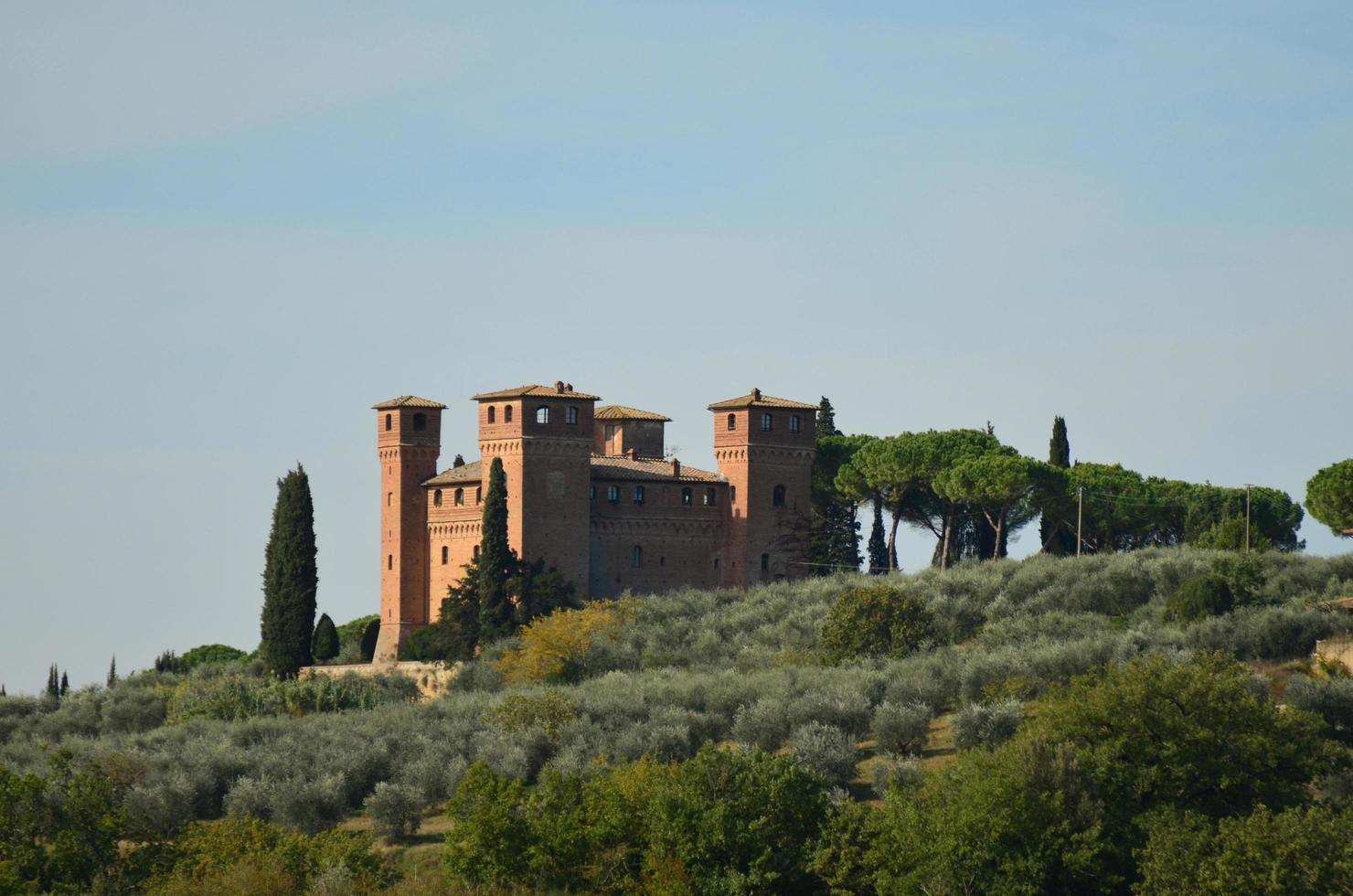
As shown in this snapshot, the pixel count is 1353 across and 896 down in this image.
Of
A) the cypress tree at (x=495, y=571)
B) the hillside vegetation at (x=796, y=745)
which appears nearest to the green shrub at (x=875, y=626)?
the hillside vegetation at (x=796, y=745)

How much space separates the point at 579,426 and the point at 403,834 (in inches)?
994

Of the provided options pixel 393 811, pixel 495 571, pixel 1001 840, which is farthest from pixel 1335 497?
pixel 393 811

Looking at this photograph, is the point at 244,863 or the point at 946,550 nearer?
the point at 244,863

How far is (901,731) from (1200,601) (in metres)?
12.1

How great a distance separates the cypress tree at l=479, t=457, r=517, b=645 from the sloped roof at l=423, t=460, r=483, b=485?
3.62 m

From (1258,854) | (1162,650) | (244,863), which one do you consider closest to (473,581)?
(1162,650)

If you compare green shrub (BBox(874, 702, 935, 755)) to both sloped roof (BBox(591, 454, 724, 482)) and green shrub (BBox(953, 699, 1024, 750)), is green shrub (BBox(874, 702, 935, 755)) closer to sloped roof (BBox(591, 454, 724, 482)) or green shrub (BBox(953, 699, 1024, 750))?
green shrub (BBox(953, 699, 1024, 750))

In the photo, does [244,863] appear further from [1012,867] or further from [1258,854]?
[1258,854]

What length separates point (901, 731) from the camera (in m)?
52.6

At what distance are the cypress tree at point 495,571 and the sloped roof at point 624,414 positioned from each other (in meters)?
10.1

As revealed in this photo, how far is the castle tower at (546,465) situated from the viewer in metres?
72.2

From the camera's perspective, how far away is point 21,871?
45844mm

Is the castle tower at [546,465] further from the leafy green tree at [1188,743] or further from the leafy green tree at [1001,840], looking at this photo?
the leafy green tree at [1001,840]

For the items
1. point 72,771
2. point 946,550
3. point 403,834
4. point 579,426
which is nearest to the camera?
point 403,834
